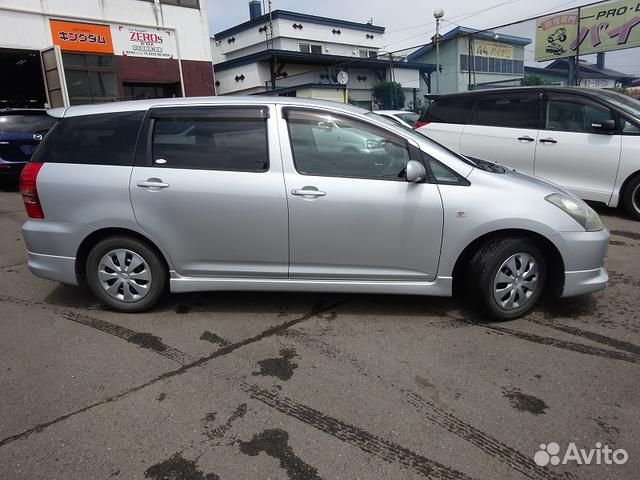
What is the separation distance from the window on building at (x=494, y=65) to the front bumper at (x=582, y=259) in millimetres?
41712

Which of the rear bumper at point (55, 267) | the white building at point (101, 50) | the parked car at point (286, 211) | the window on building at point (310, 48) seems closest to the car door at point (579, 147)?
the parked car at point (286, 211)

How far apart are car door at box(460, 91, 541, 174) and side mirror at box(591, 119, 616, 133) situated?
0.77 m

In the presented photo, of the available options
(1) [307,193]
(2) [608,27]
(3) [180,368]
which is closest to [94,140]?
(1) [307,193]

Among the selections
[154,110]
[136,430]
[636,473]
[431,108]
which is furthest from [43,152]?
[431,108]

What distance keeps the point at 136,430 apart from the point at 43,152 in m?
2.54

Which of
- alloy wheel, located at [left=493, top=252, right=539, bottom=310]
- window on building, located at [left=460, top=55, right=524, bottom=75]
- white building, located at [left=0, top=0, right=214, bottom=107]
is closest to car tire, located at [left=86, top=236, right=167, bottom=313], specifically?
alloy wheel, located at [left=493, top=252, right=539, bottom=310]

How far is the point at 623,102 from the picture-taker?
6.57m

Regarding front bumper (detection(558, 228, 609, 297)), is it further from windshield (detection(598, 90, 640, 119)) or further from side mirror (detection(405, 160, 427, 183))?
windshield (detection(598, 90, 640, 119))

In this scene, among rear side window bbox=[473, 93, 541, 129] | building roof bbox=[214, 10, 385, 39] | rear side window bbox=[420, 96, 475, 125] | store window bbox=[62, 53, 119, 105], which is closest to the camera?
rear side window bbox=[473, 93, 541, 129]

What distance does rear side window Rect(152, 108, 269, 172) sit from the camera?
12.2ft

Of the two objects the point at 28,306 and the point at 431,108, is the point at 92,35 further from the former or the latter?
the point at 28,306

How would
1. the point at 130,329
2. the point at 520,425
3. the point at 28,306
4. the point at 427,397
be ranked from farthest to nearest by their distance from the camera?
1. the point at 28,306
2. the point at 130,329
3. the point at 427,397
4. the point at 520,425

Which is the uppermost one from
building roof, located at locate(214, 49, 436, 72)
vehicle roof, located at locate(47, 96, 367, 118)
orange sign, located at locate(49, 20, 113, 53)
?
building roof, located at locate(214, 49, 436, 72)

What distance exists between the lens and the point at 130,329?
380 centimetres
